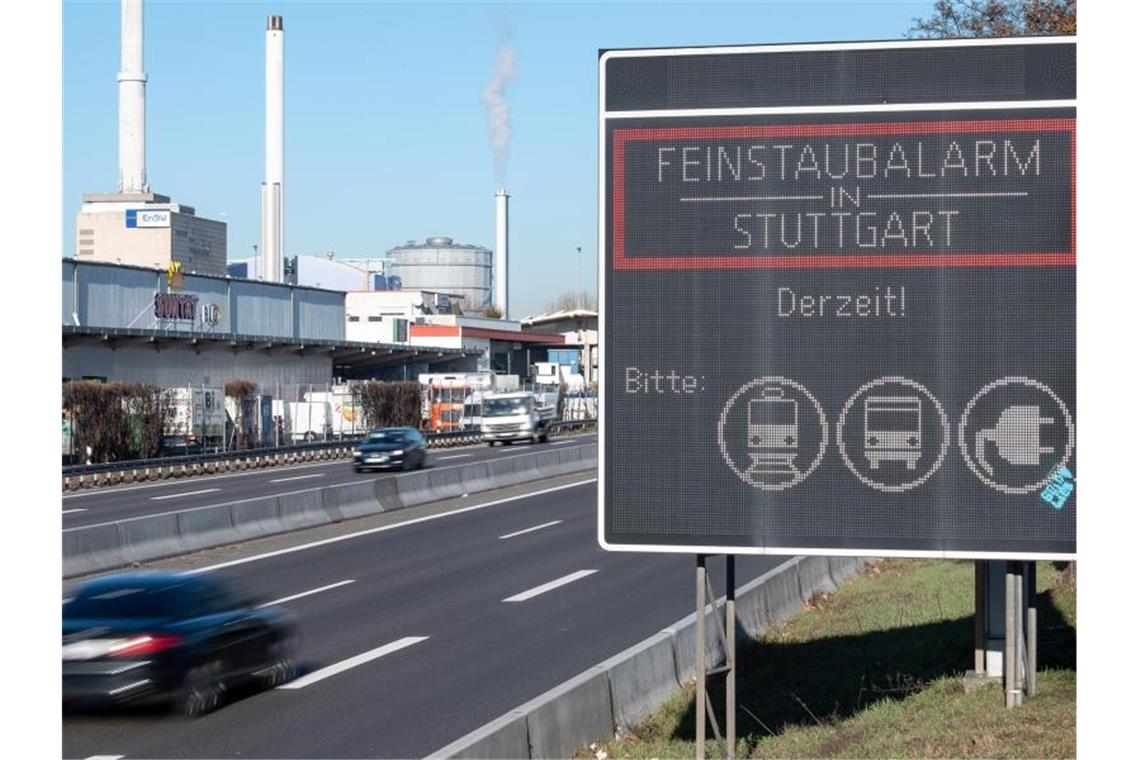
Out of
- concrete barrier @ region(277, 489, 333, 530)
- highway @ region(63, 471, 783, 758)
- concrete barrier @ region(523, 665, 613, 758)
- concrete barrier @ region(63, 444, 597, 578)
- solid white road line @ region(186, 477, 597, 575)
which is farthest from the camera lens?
concrete barrier @ region(277, 489, 333, 530)

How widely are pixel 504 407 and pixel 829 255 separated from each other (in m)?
59.8

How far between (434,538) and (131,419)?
1038 inches

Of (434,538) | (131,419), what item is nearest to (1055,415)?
(434,538)

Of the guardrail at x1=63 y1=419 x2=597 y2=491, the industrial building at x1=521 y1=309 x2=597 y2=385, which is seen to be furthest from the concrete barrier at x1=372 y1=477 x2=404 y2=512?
the industrial building at x1=521 y1=309 x2=597 y2=385

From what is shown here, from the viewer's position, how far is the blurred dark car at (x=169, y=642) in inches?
532

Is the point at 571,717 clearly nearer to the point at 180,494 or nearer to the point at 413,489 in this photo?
the point at 413,489

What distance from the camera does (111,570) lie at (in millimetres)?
24031

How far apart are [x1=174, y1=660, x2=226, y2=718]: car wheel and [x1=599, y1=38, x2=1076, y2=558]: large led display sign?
640 centimetres

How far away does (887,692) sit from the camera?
1359cm

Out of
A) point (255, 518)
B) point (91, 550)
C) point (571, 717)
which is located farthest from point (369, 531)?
point (571, 717)

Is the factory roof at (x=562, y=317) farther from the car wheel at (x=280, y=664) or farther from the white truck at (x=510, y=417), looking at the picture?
the car wheel at (x=280, y=664)

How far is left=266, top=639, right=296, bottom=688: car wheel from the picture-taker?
15.2 m

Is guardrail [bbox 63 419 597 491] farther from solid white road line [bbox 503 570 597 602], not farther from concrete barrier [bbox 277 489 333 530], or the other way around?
solid white road line [bbox 503 570 597 602]
